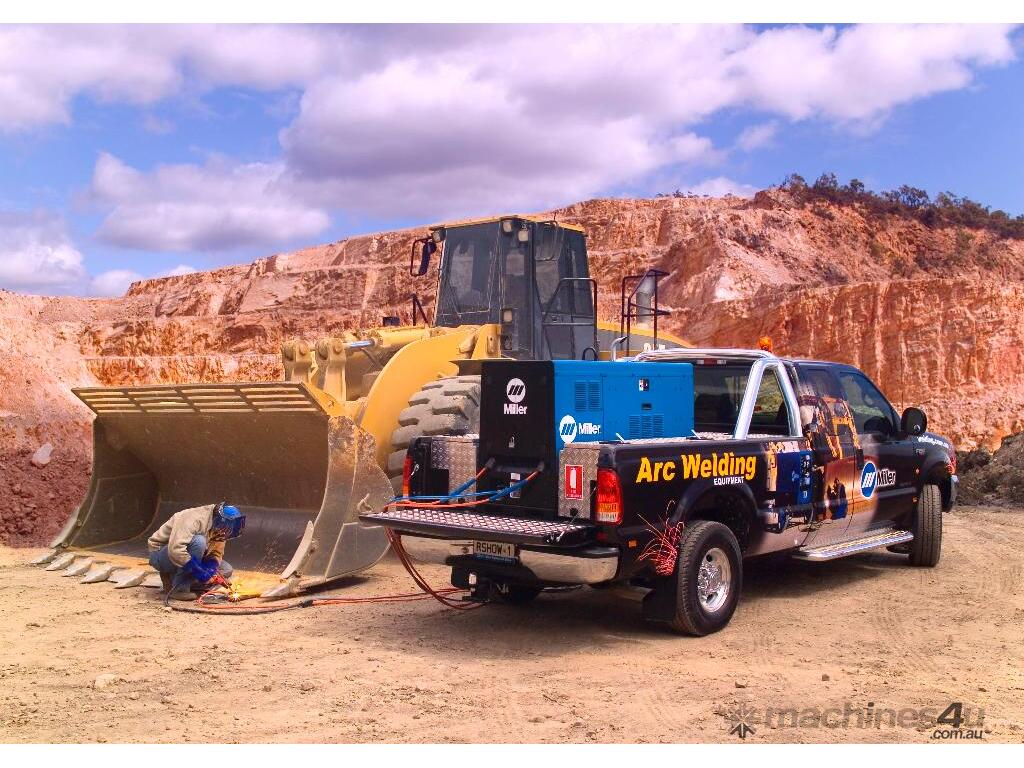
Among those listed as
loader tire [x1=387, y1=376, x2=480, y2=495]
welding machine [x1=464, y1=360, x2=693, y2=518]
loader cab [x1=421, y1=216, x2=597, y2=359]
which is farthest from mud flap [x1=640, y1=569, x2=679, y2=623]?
loader cab [x1=421, y1=216, x2=597, y2=359]

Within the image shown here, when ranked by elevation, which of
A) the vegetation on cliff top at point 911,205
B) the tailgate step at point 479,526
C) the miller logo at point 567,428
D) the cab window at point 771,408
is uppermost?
the vegetation on cliff top at point 911,205

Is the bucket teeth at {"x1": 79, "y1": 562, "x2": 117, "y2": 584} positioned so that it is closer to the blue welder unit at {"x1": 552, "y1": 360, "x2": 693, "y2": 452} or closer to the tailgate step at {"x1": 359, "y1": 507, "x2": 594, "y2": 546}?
the tailgate step at {"x1": 359, "y1": 507, "x2": 594, "y2": 546}

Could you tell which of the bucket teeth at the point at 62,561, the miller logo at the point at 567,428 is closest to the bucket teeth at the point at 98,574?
the bucket teeth at the point at 62,561

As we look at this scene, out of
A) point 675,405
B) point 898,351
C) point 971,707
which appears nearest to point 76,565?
point 675,405

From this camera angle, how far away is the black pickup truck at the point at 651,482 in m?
6.17

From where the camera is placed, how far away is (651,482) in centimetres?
629

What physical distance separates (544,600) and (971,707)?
11.4ft

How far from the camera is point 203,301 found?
146 feet

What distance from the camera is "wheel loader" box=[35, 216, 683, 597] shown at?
8094 millimetres

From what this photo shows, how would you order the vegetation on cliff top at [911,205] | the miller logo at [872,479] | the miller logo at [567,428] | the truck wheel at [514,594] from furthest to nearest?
the vegetation on cliff top at [911,205] < the miller logo at [872,479] < the truck wheel at [514,594] < the miller logo at [567,428]

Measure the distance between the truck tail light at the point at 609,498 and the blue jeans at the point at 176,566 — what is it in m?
3.44

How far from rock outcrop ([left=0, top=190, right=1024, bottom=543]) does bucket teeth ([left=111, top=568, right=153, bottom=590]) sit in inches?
121

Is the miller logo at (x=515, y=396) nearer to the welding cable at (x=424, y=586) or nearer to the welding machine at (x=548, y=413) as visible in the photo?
the welding machine at (x=548, y=413)

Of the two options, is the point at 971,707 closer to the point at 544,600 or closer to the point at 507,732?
the point at 507,732
